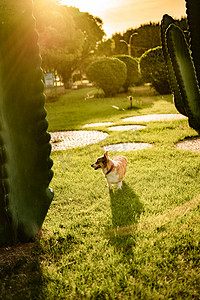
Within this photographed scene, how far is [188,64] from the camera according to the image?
3.29 meters

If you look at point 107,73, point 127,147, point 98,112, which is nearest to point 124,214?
point 127,147

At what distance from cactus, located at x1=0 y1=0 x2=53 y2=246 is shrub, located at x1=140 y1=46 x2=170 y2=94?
48.4ft

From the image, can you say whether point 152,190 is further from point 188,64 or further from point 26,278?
point 26,278

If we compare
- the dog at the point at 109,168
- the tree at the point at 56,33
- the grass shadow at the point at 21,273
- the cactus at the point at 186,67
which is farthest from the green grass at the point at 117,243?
the tree at the point at 56,33

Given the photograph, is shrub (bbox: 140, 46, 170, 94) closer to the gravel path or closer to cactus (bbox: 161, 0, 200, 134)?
the gravel path

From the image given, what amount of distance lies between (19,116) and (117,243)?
4.47 feet

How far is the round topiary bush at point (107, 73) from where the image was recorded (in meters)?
16.5

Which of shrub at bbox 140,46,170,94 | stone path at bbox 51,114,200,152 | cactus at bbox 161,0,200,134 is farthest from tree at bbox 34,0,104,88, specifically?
cactus at bbox 161,0,200,134

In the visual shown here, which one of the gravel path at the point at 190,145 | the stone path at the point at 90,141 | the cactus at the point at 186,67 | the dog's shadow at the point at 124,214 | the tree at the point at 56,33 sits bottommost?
the dog's shadow at the point at 124,214

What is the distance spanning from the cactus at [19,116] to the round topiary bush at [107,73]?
48.7 feet

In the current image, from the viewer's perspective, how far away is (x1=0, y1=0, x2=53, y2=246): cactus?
6.80 feet

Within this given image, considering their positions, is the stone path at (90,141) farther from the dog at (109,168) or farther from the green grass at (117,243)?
the dog at (109,168)

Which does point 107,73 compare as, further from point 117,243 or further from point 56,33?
point 117,243

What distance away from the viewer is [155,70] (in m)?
16.2
